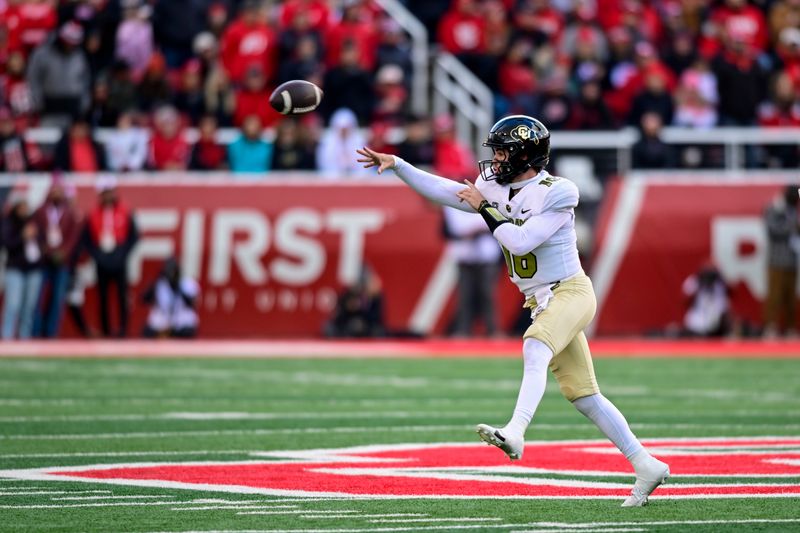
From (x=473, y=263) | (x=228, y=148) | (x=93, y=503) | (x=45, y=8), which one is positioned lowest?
(x=93, y=503)

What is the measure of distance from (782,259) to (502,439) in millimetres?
13717

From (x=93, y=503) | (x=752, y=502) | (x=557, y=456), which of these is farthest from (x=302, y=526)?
(x=557, y=456)

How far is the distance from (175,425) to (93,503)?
12.1 feet

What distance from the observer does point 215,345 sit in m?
18.8

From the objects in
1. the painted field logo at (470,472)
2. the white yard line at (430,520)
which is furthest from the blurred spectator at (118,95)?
the white yard line at (430,520)

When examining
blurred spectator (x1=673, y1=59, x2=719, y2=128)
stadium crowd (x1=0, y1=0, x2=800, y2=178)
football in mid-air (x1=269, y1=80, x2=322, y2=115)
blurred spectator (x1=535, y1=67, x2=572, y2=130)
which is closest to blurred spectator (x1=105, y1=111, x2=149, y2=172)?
stadium crowd (x1=0, y1=0, x2=800, y2=178)

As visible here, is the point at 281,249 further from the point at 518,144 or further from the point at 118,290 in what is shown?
the point at 518,144

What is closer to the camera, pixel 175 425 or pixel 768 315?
pixel 175 425

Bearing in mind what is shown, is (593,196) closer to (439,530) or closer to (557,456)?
(557,456)

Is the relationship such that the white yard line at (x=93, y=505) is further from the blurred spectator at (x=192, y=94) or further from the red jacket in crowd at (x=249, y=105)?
the blurred spectator at (x=192, y=94)

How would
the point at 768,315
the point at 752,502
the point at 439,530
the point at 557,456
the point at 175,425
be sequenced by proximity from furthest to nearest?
the point at 768,315 → the point at 175,425 → the point at 557,456 → the point at 752,502 → the point at 439,530

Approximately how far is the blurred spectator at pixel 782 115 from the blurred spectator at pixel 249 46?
6187mm

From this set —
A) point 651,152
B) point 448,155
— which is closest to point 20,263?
point 448,155

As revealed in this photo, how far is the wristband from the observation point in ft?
24.7
